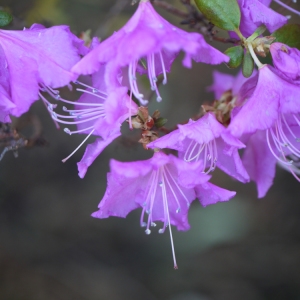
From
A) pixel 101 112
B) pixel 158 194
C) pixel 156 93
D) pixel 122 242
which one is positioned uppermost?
pixel 156 93

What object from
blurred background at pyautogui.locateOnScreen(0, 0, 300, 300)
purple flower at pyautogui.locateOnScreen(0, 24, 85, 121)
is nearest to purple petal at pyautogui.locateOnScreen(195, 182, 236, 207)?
purple flower at pyautogui.locateOnScreen(0, 24, 85, 121)

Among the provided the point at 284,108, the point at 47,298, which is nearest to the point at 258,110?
the point at 284,108

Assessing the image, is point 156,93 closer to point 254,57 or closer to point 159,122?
point 159,122

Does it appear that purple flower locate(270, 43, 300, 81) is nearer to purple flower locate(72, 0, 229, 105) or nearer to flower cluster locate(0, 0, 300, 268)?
flower cluster locate(0, 0, 300, 268)

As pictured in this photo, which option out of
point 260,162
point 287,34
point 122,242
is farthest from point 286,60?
point 122,242

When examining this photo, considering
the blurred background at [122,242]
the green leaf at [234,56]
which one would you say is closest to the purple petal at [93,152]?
the green leaf at [234,56]

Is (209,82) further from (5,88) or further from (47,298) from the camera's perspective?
(5,88)

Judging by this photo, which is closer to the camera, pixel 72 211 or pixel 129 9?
pixel 129 9
